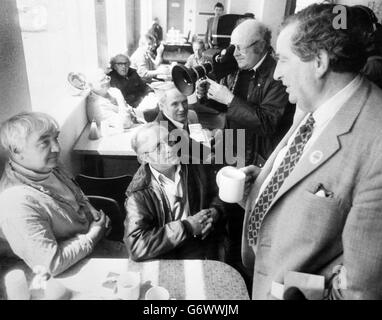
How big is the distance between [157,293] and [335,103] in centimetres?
98

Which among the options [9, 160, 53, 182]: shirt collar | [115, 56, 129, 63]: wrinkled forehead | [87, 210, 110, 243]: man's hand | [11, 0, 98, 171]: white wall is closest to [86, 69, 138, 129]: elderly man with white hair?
[11, 0, 98, 171]: white wall

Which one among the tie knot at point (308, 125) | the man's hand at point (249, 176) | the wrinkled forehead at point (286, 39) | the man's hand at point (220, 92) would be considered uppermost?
the wrinkled forehead at point (286, 39)

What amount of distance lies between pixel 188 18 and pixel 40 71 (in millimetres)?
9405

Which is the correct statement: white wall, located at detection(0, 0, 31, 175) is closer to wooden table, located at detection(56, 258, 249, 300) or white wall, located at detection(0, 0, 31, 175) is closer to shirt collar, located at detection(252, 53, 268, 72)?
wooden table, located at detection(56, 258, 249, 300)

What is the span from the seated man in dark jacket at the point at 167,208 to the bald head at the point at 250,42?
3.11ft

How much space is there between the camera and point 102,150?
114 inches

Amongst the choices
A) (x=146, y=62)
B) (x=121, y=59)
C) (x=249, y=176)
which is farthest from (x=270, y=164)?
(x=146, y=62)

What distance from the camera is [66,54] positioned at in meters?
3.82

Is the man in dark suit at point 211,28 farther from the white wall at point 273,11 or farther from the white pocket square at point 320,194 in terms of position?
the white pocket square at point 320,194

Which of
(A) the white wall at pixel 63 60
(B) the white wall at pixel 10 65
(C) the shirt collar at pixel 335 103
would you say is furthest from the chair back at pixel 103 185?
(C) the shirt collar at pixel 335 103

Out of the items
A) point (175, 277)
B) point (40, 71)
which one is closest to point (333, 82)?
point (175, 277)

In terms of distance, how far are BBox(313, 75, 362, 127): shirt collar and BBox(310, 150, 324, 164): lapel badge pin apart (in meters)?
0.16

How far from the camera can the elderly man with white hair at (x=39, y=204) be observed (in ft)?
4.69

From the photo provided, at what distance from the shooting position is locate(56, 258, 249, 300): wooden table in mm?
1354
